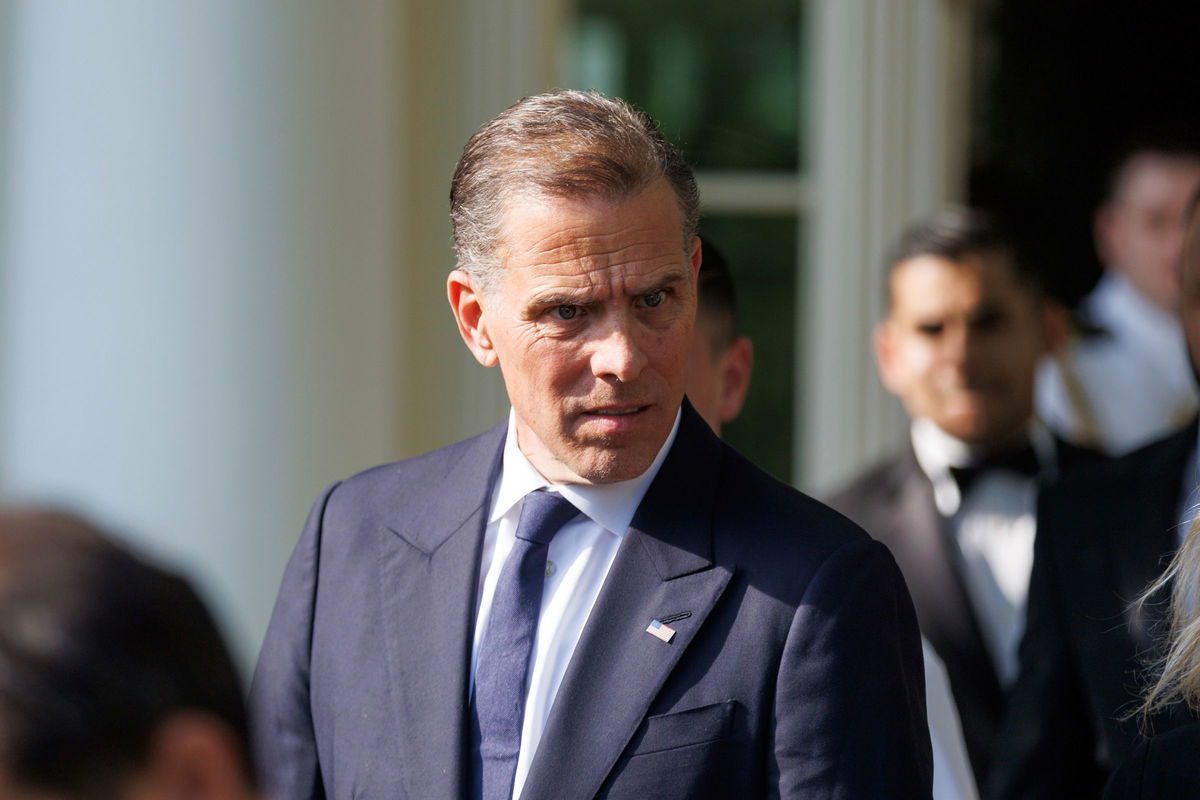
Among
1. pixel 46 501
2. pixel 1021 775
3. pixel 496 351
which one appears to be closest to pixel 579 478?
pixel 496 351

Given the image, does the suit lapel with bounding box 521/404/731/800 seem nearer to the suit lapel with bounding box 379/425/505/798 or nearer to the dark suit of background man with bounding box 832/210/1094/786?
the suit lapel with bounding box 379/425/505/798

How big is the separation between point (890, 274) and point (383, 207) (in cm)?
138

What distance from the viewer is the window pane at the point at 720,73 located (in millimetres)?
5445

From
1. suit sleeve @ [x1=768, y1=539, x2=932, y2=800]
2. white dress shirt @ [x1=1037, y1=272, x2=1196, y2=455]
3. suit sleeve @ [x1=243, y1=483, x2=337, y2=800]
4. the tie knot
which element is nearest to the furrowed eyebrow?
the tie knot

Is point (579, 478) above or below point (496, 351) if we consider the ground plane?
below

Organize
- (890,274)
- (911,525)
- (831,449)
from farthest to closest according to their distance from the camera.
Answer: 1. (831,449)
2. (890,274)
3. (911,525)

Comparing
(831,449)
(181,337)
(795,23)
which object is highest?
(795,23)

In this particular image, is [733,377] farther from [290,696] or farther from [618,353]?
[290,696]

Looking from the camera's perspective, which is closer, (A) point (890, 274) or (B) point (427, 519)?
(B) point (427, 519)

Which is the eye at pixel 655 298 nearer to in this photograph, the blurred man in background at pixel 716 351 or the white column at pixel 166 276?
the blurred man in background at pixel 716 351

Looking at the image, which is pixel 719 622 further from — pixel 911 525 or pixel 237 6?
pixel 237 6

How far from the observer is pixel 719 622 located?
1.96 m

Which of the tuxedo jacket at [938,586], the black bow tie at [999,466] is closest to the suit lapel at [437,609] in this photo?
the tuxedo jacket at [938,586]

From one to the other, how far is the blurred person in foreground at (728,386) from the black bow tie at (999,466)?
861 mm
